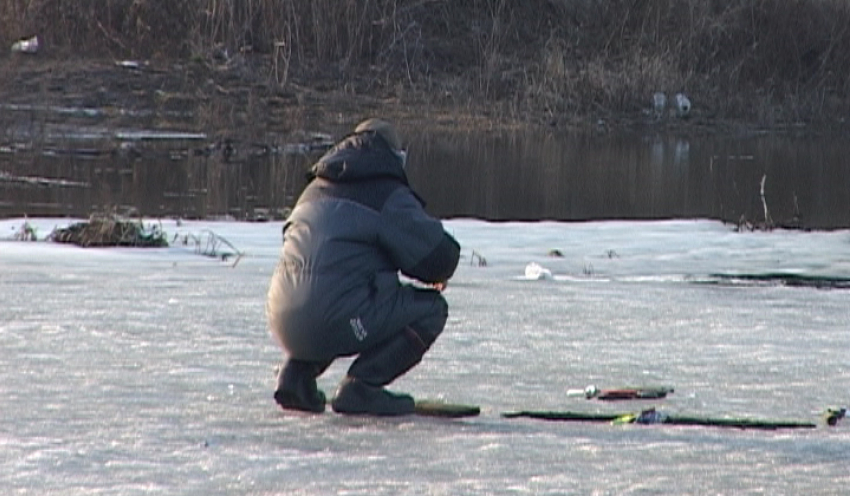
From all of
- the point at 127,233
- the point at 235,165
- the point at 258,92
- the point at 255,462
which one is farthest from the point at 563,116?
the point at 255,462

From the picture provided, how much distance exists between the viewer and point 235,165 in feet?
69.6

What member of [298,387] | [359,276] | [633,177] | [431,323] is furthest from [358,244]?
[633,177]

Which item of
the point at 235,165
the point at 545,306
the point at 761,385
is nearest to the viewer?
the point at 761,385

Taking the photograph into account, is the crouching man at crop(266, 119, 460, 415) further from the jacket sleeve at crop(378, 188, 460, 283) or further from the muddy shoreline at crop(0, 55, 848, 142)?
the muddy shoreline at crop(0, 55, 848, 142)

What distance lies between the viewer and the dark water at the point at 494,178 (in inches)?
694

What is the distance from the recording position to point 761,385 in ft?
21.9

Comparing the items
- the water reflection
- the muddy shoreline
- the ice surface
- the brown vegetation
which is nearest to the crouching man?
the ice surface

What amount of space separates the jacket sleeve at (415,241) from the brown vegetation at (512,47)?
2073 centimetres

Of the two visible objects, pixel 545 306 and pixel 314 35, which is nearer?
pixel 545 306

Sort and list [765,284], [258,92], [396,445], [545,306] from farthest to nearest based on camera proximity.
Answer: [258,92] < [765,284] < [545,306] < [396,445]

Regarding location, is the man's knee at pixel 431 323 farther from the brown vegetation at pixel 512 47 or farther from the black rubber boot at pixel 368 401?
the brown vegetation at pixel 512 47

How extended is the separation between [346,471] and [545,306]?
12.7 ft

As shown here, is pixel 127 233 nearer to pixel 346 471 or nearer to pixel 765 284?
pixel 765 284

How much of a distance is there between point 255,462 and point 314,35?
25.0 meters
